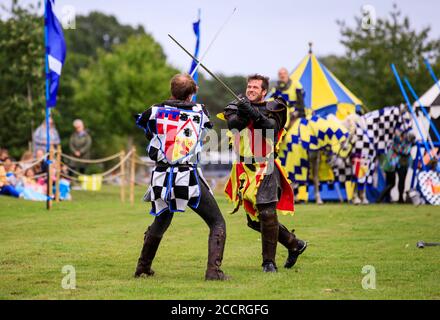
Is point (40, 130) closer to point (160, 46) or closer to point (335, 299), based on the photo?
point (335, 299)

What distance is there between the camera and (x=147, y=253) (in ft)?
25.6

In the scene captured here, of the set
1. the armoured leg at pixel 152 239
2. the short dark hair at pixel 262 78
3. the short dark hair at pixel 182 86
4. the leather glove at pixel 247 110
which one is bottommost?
the armoured leg at pixel 152 239

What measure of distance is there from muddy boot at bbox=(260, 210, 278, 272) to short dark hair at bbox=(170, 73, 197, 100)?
1381 millimetres

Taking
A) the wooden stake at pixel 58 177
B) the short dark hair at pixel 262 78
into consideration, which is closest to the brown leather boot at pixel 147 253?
the short dark hair at pixel 262 78

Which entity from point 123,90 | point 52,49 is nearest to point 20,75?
point 123,90

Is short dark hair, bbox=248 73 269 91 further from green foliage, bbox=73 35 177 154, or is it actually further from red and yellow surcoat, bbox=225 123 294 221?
green foliage, bbox=73 35 177 154

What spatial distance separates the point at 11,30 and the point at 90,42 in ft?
154

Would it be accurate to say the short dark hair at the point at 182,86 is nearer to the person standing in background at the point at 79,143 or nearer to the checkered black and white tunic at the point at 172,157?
the checkered black and white tunic at the point at 172,157

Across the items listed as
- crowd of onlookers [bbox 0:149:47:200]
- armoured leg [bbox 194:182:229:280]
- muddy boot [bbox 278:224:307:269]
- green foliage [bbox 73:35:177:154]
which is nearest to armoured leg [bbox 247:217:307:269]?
muddy boot [bbox 278:224:307:269]

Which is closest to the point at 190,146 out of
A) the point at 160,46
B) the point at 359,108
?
the point at 359,108

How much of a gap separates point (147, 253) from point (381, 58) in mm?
27200

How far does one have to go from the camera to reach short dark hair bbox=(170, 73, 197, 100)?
7605 mm

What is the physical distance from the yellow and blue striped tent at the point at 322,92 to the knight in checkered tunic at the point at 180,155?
1288 centimetres

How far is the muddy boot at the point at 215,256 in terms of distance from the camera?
24.8 ft
